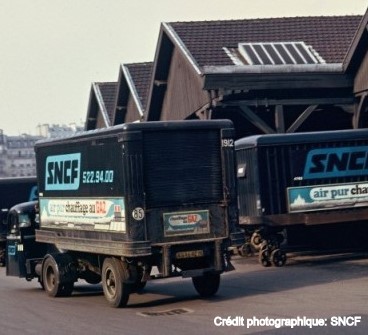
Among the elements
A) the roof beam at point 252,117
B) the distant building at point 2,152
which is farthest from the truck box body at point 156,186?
the distant building at point 2,152

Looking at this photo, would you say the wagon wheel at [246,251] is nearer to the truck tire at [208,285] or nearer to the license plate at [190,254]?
the truck tire at [208,285]

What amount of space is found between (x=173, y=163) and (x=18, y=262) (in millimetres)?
5846

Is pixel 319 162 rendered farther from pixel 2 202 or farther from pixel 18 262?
pixel 2 202

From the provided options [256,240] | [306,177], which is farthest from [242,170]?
[256,240]

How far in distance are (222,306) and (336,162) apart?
758 centimetres

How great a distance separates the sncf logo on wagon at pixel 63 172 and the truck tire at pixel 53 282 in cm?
154

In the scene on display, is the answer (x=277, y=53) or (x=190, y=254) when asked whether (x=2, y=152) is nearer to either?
(x=277, y=53)

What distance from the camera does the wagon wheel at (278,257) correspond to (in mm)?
21062

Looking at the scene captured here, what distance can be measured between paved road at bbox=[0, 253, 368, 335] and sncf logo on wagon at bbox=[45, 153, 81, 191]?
2313 mm

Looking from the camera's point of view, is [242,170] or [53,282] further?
[242,170]

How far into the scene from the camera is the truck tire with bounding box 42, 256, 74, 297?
17.5m

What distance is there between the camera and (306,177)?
21297mm

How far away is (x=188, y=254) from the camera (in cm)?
1528

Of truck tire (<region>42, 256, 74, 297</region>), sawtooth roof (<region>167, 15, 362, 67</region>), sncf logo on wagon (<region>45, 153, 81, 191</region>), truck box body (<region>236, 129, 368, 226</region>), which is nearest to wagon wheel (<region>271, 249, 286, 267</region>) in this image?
truck box body (<region>236, 129, 368, 226</region>)
